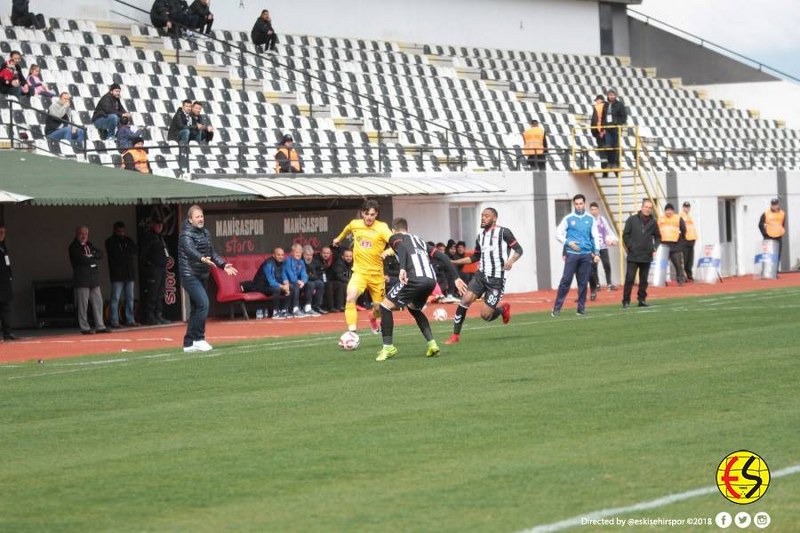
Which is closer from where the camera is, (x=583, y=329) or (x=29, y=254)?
(x=583, y=329)

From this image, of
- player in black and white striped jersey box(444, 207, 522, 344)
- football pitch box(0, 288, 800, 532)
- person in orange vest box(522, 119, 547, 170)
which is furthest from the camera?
person in orange vest box(522, 119, 547, 170)

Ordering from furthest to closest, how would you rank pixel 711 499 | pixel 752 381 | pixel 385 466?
1. pixel 752 381
2. pixel 385 466
3. pixel 711 499

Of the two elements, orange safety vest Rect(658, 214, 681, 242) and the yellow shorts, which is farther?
A: orange safety vest Rect(658, 214, 681, 242)

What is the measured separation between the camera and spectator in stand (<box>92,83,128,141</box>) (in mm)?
28891

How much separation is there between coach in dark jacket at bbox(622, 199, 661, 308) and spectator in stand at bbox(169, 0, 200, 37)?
571 inches

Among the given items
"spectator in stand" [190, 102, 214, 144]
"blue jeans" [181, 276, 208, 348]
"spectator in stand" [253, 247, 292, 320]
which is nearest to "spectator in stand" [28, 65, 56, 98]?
"spectator in stand" [190, 102, 214, 144]

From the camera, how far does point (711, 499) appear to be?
834cm

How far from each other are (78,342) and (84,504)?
15.4 metres

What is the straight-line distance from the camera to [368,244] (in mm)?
18859

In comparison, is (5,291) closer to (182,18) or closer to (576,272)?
(576,272)

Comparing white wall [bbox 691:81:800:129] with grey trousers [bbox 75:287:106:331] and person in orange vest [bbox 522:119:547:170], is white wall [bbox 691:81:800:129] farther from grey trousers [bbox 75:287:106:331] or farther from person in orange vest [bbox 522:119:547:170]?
grey trousers [bbox 75:287:106:331]

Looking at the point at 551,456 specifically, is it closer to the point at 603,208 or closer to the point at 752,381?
the point at 752,381

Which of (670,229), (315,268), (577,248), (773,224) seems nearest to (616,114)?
(670,229)

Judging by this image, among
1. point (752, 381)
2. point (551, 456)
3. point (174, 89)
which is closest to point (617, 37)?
point (174, 89)
